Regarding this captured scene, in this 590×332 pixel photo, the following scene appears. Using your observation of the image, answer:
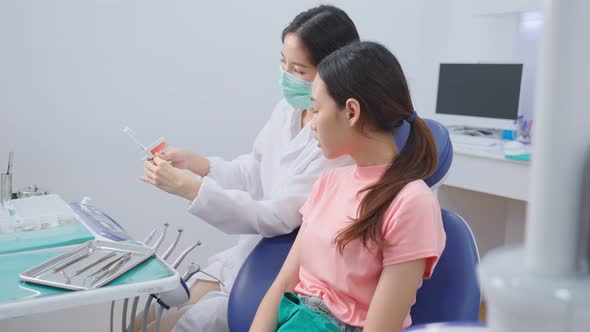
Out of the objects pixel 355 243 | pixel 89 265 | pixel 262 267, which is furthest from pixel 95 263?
pixel 355 243

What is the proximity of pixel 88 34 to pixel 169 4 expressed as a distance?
420mm

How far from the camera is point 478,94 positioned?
363 cm

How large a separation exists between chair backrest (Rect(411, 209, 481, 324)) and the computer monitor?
92.8 inches

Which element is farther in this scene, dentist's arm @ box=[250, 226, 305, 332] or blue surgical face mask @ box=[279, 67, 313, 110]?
blue surgical face mask @ box=[279, 67, 313, 110]

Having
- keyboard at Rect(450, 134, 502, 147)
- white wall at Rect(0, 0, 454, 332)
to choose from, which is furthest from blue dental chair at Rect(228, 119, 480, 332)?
keyboard at Rect(450, 134, 502, 147)

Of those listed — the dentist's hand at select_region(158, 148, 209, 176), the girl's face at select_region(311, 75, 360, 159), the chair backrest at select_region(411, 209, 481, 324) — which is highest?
the girl's face at select_region(311, 75, 360, 159)

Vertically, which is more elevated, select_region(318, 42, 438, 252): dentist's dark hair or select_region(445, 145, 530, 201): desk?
select_region(318, 42, 438, 252): dentist's dark hair

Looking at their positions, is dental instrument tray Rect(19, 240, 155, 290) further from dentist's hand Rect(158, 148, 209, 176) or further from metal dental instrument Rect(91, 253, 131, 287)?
dentist's hand Rect(158, 148, 209, 176)

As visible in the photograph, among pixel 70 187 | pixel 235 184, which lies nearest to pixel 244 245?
pixel 235 184

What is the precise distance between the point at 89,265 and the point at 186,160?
753mm

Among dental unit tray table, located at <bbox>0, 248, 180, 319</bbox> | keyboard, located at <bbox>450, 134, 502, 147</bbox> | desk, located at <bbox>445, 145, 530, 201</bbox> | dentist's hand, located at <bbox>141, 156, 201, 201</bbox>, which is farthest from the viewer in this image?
keyboard, located at <bbox>450, 134, 502, 147</bbox>

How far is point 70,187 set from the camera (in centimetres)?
277

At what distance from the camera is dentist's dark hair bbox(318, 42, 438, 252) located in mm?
1271

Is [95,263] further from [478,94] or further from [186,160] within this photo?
[478,94]
